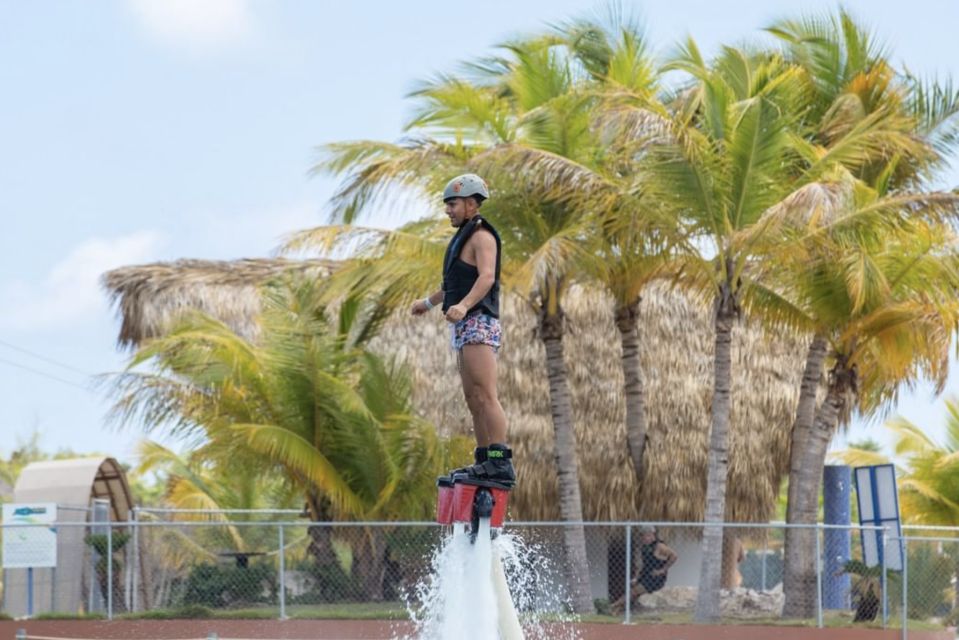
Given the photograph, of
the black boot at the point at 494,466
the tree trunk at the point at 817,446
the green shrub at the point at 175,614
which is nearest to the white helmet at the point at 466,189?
the black boot at the point at 494,466

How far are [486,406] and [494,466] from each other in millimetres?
374

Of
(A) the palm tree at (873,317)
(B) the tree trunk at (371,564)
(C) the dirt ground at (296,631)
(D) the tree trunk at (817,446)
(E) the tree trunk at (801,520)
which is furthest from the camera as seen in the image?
(D) the tree trunk at (817,446)

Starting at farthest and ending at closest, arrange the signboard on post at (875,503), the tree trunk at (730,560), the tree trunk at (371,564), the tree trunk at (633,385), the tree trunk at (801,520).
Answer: the tree trunk at (730,560) → the tree trunk at (633,385) → the tree trunk at (371,564) → the tree trunk at (801,520) → the signboard on post at (875,503)

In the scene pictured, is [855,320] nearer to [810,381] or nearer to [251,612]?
[810,381]

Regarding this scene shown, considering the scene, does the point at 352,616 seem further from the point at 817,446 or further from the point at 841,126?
the point at 841,126

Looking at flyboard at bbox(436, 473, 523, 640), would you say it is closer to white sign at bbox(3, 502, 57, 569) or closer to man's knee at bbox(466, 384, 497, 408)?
man's knee at bbox(466, 384, 497, 408)

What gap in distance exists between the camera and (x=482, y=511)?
32.7 feet

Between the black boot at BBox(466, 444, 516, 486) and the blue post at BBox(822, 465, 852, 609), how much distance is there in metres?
10.4

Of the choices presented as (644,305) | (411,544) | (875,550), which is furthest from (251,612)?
(644,305)

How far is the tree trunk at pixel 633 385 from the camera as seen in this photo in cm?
2297

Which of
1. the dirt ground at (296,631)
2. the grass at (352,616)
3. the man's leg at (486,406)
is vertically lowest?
the dirt ground at (296,631)

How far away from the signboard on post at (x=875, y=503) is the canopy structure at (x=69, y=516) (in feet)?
29.6

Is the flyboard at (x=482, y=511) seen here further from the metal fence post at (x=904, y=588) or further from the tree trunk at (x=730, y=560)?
the tree trunk at (x=730, y=560)

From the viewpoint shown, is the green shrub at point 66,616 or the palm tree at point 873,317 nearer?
the green shrub at point 66,616
